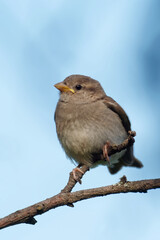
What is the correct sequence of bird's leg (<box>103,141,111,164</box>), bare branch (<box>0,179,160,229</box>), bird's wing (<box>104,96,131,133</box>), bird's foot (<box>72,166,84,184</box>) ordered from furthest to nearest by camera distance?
bird's wing (<box>104,96,131,133</box>), bird's leg (<box>103,141,111,164</box>), bird's foot (<box>72,166,84,184</box>), bare branch (<box>0,179,160,229</box>)

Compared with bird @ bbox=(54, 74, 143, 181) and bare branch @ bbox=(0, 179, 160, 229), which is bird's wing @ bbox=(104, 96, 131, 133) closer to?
bird @ bbox=(54, 74, 143, 181)

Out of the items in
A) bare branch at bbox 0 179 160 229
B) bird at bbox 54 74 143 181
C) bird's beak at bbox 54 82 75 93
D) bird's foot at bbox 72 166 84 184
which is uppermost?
bird's beak at bbox 54 82 75 93

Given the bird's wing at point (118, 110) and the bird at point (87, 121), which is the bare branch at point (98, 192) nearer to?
the bird at point (87, 121)

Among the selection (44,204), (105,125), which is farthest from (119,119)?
(44,204)

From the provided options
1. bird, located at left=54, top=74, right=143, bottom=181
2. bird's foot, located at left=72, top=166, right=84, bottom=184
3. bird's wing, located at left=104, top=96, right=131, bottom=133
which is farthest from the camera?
bird's wing, located at left=104, top=96, right=131, bottom=133

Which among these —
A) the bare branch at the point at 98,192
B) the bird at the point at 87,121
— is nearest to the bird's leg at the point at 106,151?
the bird at the point at 87,121

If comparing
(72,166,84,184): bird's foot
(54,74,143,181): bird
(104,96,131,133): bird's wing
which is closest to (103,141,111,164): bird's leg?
(54,74,143,181): bird

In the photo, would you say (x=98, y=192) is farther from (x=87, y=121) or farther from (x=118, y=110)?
(x=118, y=110)
